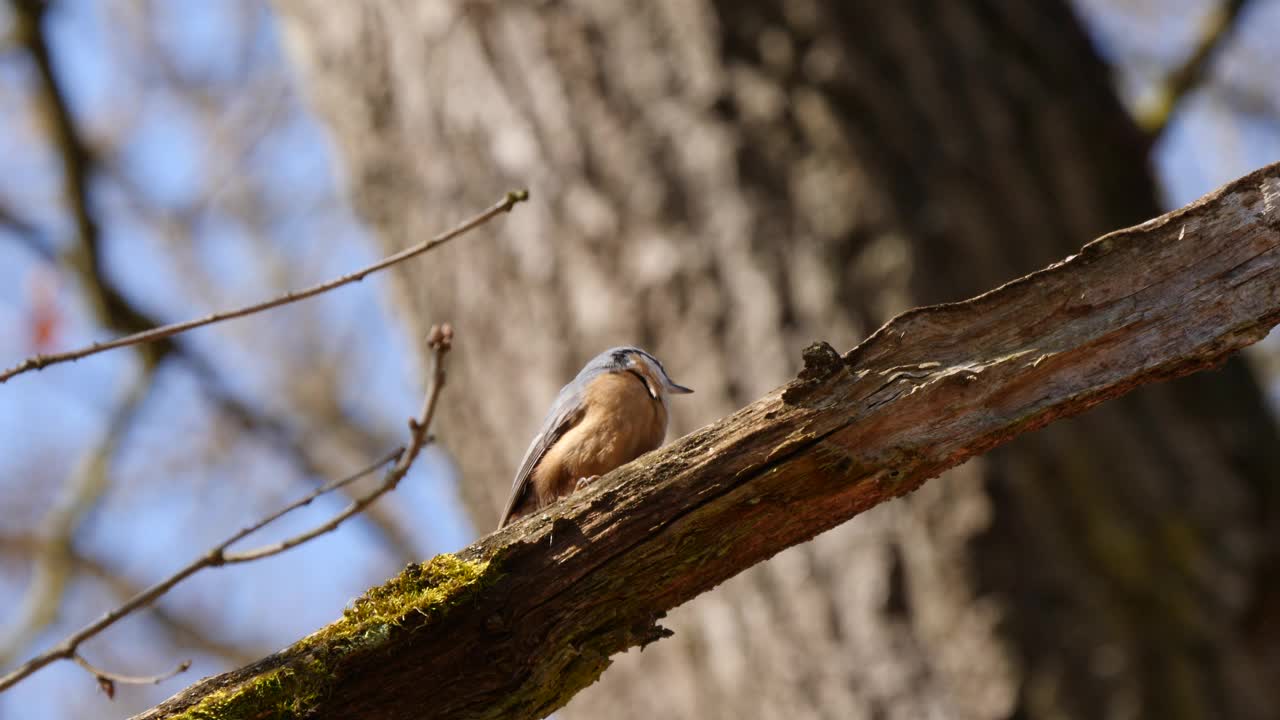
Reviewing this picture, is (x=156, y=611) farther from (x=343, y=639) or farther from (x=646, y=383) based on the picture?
(x=343, y=639)

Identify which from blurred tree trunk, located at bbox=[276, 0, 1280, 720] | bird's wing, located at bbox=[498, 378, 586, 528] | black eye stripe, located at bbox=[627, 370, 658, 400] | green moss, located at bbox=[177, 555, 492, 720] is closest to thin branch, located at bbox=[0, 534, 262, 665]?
blurred tree trunk, located at bbox=[276, 0, 1280, 720]

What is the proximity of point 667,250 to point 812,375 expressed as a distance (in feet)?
7.97

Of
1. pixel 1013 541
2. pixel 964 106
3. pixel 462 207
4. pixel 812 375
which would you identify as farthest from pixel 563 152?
pixel 812 375

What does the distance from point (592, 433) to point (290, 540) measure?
69cm

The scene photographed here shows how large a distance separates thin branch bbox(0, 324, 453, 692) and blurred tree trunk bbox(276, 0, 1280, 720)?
78.1 inches

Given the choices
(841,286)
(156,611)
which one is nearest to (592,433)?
(841,286)

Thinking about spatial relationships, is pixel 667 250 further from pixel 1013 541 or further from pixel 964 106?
pixel 1013 541

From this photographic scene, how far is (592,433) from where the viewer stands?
248 cm

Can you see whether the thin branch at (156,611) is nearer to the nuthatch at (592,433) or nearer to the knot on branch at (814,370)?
the nuthatch at (592,433)

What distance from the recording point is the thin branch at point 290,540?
188cm

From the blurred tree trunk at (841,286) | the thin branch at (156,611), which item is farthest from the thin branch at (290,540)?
the thin branch at (156,611)

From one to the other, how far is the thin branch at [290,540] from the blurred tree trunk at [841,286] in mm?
1984

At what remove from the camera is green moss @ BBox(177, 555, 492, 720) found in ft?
5.55

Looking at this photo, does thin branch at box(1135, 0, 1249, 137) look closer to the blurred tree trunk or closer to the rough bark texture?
the blurred tree trunk
